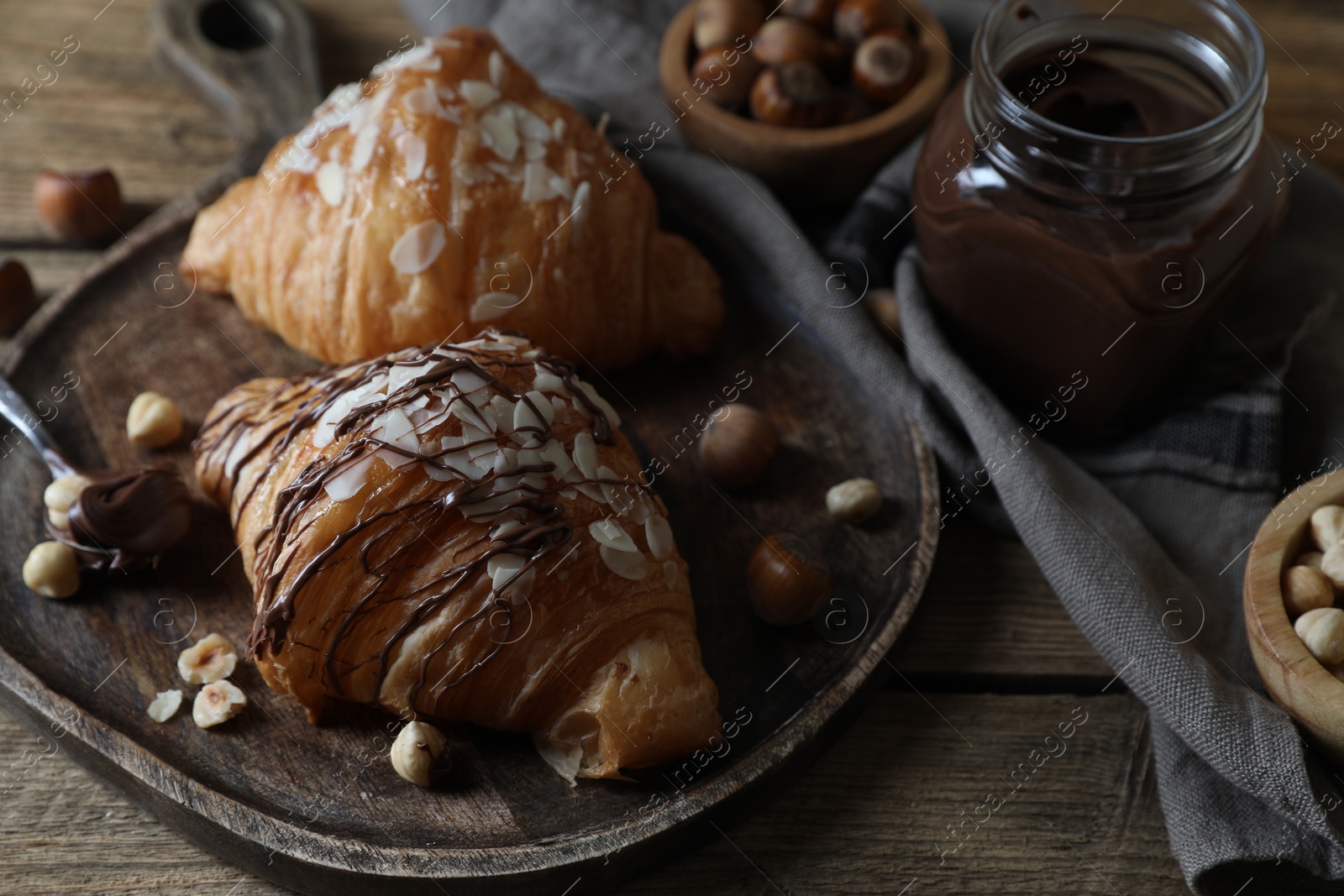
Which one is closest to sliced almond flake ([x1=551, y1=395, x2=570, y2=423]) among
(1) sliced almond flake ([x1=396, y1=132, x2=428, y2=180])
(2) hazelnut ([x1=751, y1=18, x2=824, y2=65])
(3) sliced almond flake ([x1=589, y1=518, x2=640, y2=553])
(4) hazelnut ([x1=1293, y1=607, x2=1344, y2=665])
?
(3) sliced almond flake ([x1=589, y1=518, x2=640, y2=553])

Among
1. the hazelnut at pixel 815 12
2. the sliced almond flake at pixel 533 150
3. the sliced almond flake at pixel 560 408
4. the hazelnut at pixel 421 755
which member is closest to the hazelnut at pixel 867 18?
the hazelnut at pixel 815 12

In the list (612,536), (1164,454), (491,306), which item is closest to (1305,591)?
(1164,454)

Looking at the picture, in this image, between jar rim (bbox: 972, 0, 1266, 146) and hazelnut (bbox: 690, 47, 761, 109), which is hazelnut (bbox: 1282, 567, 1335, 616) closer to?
jar rim (bbox: 972, 0, 1266, 146)

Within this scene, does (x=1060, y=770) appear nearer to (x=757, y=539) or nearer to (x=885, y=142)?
(x=757, y=539)

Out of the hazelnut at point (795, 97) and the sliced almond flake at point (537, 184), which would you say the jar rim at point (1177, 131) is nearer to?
the hazelnut at point (795, 97)

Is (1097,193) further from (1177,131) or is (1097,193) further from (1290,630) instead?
(1290,630)

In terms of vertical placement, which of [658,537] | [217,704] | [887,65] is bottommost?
[217,704]
